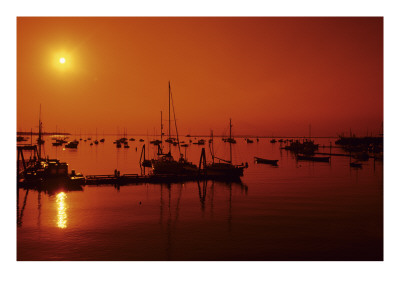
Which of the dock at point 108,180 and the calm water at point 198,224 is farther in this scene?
the dock at point 108,180

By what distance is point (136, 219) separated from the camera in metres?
22.3

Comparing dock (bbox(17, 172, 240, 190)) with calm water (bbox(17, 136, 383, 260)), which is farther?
dock (bbox(17, 172, 240, 190))

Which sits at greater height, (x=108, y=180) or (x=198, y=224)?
(x=108, y=180)

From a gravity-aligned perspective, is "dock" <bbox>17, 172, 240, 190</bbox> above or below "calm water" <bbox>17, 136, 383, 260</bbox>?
above

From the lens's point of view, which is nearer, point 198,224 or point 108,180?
point 198,224

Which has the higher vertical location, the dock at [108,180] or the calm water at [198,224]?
the dock at [108,180]

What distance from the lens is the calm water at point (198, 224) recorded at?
52.9 feet

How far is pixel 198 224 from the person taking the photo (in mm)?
21188

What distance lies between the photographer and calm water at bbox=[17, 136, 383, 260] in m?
16.1

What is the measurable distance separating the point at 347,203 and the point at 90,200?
67.8 feet

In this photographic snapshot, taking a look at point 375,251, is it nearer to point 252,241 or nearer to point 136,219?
point 252,241
